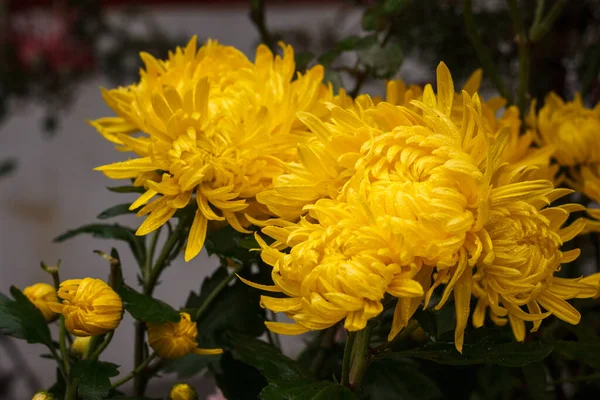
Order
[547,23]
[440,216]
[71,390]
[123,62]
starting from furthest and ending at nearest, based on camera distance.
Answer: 1. [123,62]
2. [547,23]
3. [71,390]
4. [440,216]

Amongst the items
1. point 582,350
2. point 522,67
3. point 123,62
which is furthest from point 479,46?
point 123,62

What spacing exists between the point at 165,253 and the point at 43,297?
77 mm

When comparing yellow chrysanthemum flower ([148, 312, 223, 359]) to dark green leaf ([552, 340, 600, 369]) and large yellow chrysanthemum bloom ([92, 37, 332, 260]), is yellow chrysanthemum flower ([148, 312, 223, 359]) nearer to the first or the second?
large yellow chrysanthemum bloom ([92, 37, 332, 260])

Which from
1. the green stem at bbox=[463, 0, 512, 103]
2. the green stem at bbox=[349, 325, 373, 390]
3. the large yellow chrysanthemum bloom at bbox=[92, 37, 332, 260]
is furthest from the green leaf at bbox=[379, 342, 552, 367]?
the green stem at bbox=[463, 0, 512, 103]

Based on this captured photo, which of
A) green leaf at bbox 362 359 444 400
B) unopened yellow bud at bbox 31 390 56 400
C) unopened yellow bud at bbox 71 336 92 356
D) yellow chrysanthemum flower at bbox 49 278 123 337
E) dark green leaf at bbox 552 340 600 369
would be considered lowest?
green leaf at bbox 362 359 444 400

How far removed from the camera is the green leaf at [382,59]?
50cm

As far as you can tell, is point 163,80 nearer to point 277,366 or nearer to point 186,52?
point 186,52

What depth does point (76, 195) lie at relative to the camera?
5.35 ft

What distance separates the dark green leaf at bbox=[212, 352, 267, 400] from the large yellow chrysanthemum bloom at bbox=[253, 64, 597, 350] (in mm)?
150

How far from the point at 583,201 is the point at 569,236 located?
16 centimetres

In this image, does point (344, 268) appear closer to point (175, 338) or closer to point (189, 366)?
point (175, 338)

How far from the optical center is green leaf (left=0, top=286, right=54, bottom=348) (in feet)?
1.33

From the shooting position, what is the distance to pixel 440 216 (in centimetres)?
29

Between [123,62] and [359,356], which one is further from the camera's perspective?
[123,62]
